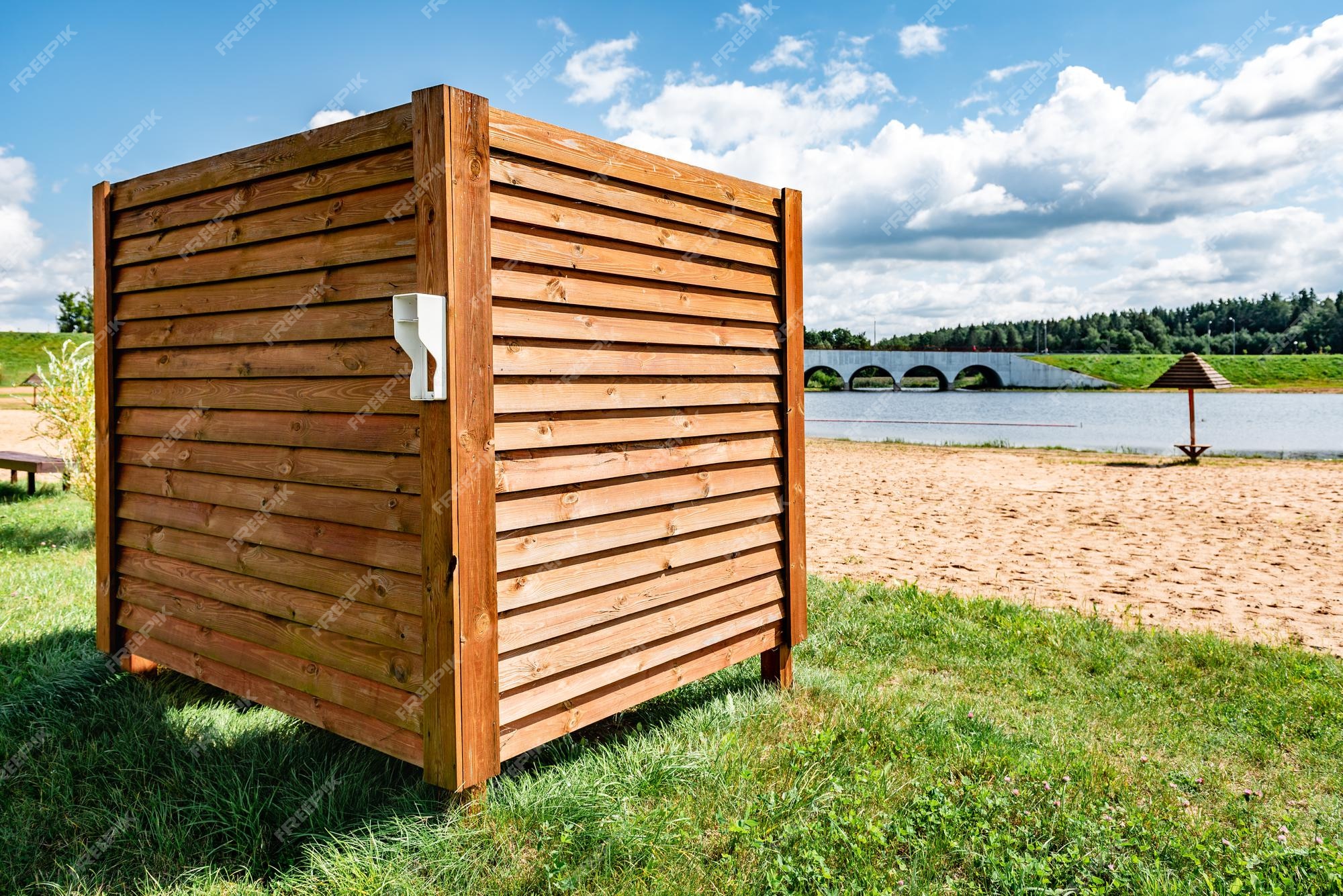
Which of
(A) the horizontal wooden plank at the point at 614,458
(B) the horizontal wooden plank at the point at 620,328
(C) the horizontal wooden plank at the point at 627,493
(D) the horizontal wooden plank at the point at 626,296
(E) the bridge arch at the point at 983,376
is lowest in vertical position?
(C) the horizontal wooden plank at the point at 627,493

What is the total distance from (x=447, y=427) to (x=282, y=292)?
1.28 m

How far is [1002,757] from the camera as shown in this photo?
3627 mm

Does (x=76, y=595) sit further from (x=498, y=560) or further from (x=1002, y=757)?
(x=1002, y=757)

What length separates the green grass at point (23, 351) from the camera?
45.8 m

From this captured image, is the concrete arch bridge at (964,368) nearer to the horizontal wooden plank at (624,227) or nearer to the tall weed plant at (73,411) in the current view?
the tall weed plant at (73,411)

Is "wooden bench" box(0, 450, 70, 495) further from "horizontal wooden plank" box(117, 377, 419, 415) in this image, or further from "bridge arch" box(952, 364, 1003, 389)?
"bridge arch" box(952, 364, 1003, 389)

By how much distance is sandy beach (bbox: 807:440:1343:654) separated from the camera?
22.3 feet

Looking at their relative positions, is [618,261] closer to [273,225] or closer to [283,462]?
[273,225]

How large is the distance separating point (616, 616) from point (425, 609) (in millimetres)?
903

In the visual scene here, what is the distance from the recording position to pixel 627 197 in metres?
3.55

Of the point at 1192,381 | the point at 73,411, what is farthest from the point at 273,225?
the point at 1192,381

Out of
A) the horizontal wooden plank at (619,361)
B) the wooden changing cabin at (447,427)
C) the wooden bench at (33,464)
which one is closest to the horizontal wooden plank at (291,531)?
the wooden changing cabin at (447,427)

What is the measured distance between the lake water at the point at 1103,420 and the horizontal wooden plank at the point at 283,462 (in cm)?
2095

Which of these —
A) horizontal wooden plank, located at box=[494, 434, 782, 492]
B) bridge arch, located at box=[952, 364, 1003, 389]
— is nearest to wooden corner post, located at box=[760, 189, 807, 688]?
horizontal wooden plank, located at box=[494, 434, 782, 492]
